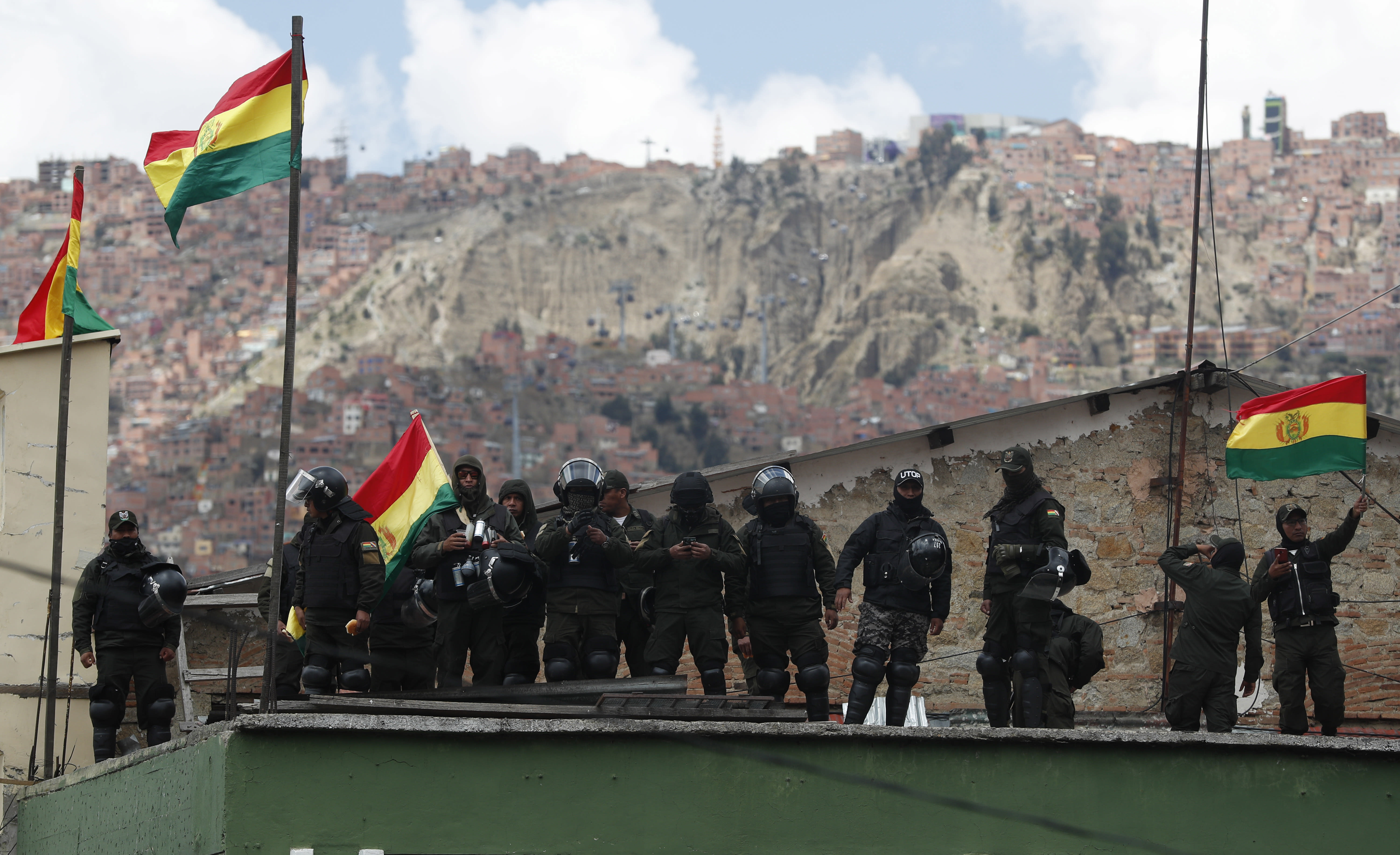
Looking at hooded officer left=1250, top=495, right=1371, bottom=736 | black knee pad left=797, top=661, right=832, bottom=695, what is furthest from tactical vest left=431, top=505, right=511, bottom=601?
hooded officer left=1250, top=495, right=1371, bottom=736

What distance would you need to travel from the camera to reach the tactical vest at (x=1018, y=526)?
26.8 ft

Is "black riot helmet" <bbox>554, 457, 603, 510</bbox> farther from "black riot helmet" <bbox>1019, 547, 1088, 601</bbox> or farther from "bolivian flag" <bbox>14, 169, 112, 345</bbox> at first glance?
"bolivian flag" <bbox>14, 169, 112, 345</bbox>

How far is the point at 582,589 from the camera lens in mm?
8375

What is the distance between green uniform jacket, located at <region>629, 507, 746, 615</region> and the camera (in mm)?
8273

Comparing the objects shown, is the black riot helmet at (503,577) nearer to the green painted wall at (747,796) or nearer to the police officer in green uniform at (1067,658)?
the green painted wall at (747,796)

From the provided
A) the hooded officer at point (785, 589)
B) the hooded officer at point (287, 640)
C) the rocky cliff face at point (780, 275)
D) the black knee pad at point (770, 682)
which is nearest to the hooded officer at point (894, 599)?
the hooded officer at point (785, 589)

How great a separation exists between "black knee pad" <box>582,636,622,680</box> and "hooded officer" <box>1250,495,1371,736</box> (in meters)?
3.53

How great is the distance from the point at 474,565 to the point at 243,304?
20020 cm

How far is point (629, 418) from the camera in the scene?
171 m

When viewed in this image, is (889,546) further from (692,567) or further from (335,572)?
(335,572)

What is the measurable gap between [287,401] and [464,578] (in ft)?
7.76

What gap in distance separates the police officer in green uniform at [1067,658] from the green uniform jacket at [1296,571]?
3.43 ft

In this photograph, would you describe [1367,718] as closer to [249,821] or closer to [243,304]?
[249,821]

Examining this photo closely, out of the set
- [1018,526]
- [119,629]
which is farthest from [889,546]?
[119,629]
